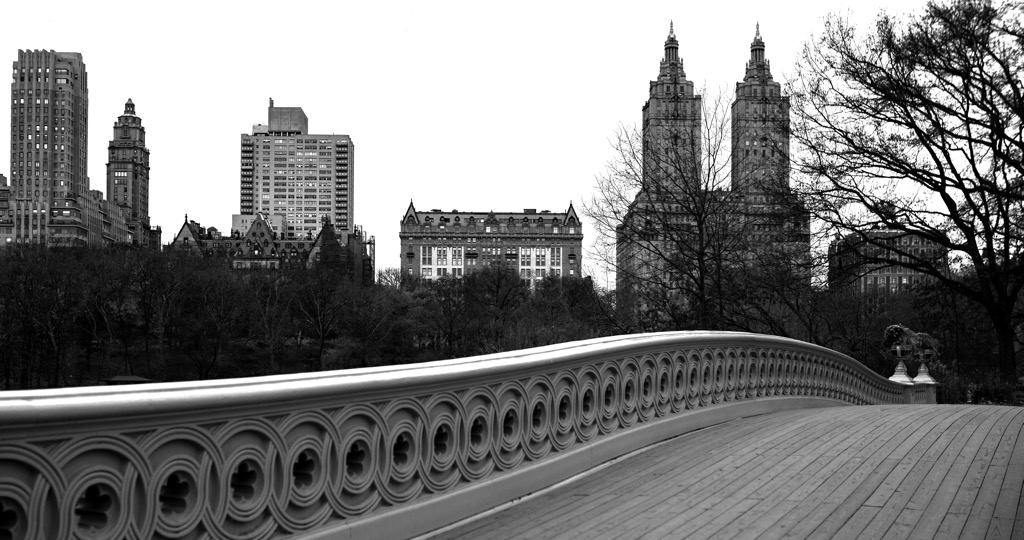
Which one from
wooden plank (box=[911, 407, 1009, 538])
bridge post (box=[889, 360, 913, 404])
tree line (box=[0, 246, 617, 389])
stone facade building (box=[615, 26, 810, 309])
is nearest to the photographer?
wooden plank (box=[911, 407, 1009, 538])

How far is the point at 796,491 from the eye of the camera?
5.97 m

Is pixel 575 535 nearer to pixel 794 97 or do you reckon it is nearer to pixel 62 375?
pixel 794 97

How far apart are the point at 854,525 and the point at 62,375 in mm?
60712

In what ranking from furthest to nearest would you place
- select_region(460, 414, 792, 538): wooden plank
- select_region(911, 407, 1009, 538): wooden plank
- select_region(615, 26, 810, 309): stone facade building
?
select_region(615, 26, 810, 309): stone facade building, select_region(460, 414, 792, 538): wooden plank, select_region(911, 407, 1009, 538): wooden plank

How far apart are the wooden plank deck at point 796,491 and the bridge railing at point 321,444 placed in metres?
0.33

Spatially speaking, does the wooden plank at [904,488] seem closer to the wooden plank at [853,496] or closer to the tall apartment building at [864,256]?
the wooden plank at [853,496]

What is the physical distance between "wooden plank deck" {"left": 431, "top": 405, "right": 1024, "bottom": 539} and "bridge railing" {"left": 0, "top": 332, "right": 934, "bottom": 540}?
33cm

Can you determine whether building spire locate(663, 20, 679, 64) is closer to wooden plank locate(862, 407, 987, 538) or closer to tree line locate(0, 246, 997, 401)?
tree line locate(0, 246, 997, 401)

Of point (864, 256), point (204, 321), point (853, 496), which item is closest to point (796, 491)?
point (853, 496)

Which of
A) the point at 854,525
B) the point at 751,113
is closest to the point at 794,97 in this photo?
the point at 751,113

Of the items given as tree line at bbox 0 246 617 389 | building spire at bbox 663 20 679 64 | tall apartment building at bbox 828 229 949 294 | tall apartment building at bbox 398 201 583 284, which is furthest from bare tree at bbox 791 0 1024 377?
tall apartment building at bbox 398 201 583 284

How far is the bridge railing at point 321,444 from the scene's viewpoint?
132 inches

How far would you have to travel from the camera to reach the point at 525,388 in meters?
6.29

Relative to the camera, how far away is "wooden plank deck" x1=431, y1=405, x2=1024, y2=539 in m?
5.04
